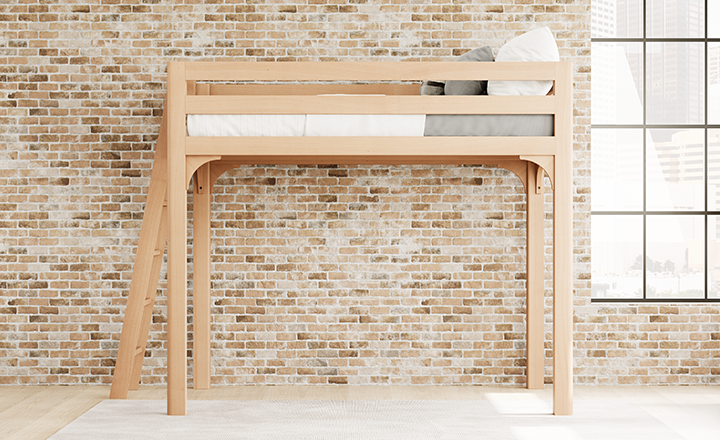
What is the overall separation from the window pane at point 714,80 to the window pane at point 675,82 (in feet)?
0.16

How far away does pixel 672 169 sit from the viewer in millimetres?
3896

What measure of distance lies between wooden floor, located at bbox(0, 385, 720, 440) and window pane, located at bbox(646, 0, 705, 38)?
2242mm

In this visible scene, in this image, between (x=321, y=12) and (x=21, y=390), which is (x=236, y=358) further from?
(x=321, y=12)

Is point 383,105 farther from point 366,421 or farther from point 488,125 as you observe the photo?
point 366,421

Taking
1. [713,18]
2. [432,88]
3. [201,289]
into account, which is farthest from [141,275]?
[713,18]

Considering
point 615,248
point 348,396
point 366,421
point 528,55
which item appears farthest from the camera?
point 615,248

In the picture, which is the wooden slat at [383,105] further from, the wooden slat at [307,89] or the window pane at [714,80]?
the window pane at [714,80]

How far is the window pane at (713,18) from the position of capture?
12.7 feet

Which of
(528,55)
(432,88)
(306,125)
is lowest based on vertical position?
(306,125)

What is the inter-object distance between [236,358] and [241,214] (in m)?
0.89

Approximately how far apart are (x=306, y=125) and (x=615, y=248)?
2.21 metres

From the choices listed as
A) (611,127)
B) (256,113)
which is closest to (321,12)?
(256,113)

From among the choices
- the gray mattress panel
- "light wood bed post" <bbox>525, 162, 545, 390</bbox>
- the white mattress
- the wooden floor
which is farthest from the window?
the white mattress

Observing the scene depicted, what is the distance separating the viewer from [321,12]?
12.4 feet
